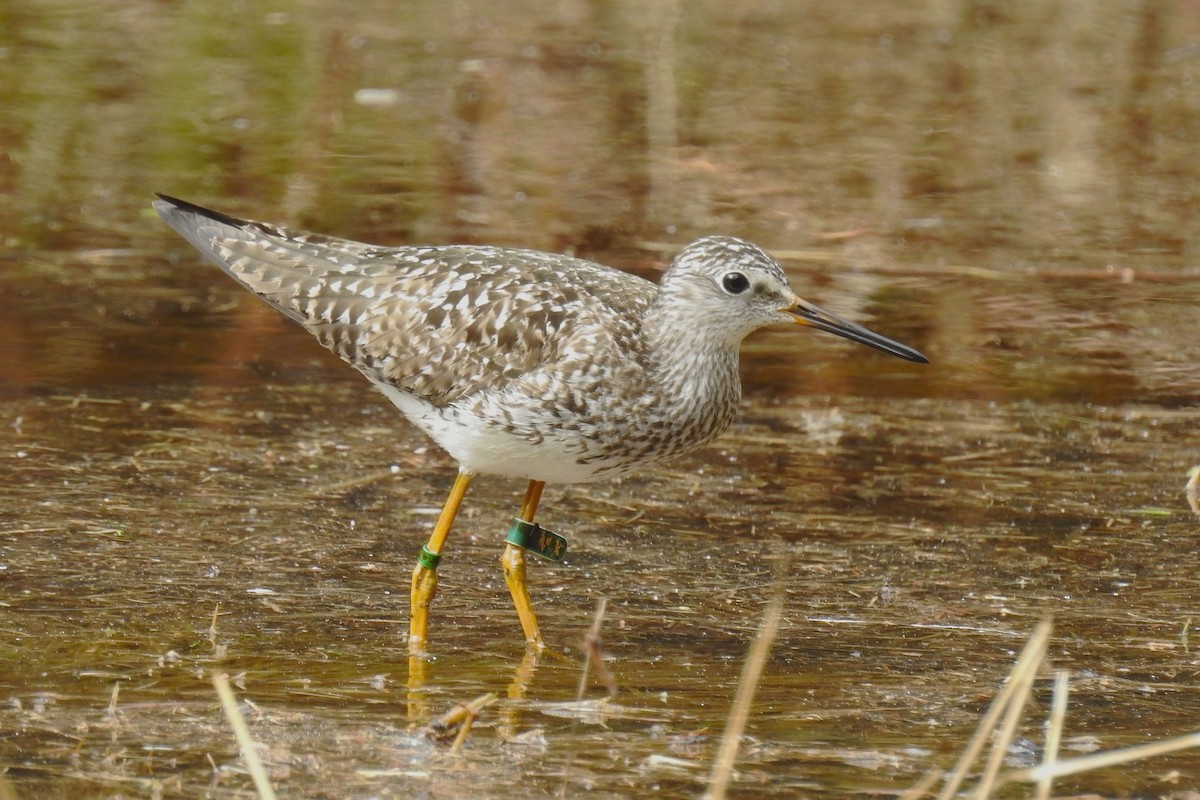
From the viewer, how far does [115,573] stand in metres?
6.58

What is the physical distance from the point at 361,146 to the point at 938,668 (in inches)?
317

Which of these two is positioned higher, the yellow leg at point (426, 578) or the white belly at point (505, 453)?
the white belly at point (505, 453)

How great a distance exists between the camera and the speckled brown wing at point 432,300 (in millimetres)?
6461

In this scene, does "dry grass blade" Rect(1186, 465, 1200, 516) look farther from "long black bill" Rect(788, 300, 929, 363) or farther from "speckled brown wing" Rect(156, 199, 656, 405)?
"speckled brown wing" Rect(156, 199, 656, 405)

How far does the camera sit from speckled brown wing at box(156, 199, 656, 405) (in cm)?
646

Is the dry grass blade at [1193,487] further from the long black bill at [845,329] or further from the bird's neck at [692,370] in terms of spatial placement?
the bird's neck at [692,370]

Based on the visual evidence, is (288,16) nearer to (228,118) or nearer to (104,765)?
(228,118)

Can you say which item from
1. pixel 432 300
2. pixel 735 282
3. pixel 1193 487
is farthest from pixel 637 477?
pixel 1193 487

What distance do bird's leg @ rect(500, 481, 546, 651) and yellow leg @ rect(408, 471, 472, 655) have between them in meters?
0.25

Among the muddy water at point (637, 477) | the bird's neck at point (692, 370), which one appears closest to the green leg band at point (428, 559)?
the muddy water at point (637, 477)

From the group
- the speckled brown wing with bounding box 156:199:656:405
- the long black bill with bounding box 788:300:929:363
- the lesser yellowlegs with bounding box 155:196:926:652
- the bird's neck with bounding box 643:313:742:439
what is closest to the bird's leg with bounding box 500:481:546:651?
the lesser yellowlegs with bounding box 155:196:926:652

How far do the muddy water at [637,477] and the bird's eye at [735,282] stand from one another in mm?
1170

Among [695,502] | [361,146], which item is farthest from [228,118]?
[695,502]

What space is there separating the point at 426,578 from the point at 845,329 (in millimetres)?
1765
